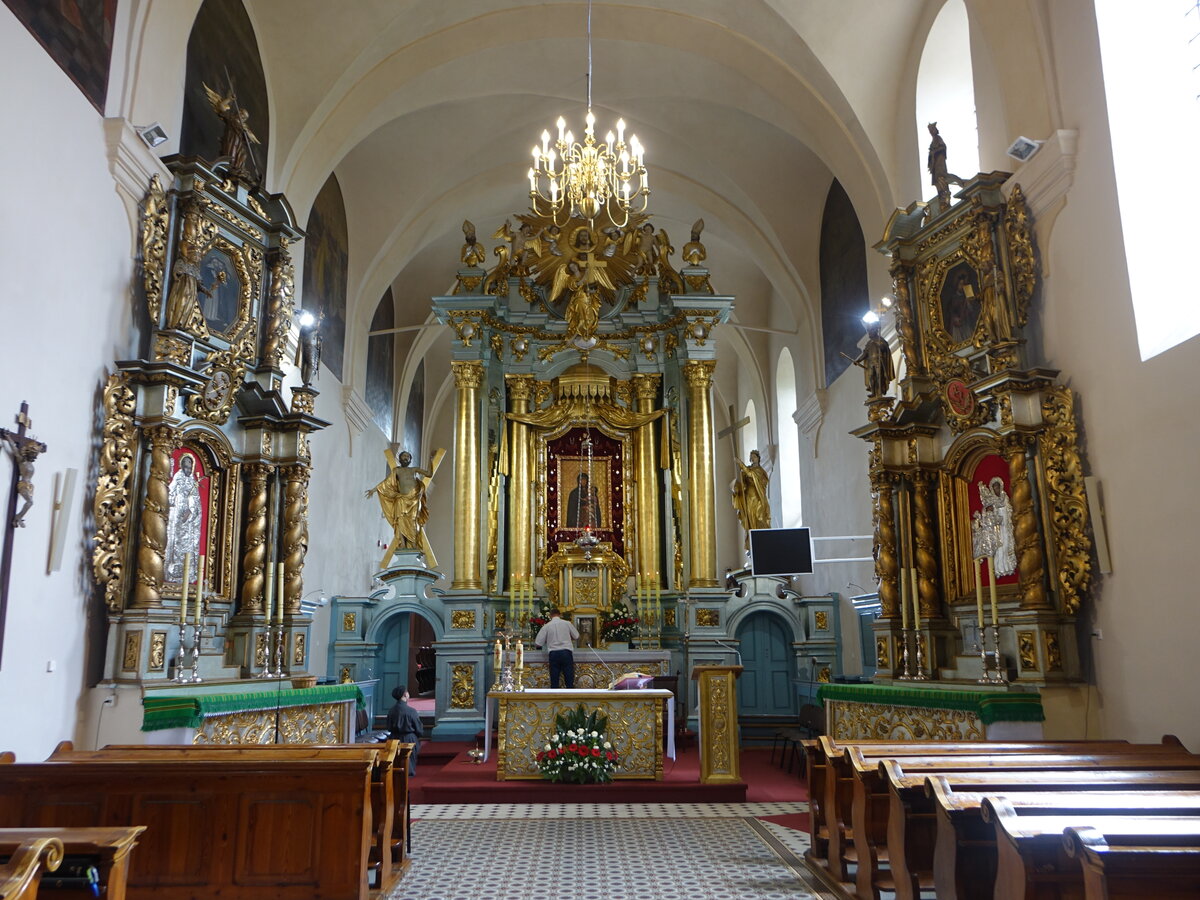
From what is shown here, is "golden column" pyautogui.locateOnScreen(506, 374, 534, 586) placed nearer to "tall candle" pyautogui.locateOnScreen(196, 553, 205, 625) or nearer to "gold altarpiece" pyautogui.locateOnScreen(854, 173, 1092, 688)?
"gold altarpiece" pyautogui.locateOnScreen(854, 173, 1092, 688)

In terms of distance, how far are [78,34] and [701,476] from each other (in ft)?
33.2

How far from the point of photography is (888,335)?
12.4 meters

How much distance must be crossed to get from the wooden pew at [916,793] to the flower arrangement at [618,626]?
880 cm

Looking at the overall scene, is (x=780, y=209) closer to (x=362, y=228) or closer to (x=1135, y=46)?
(x=362, y=228)

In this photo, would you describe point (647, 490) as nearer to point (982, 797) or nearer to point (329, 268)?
point (329, 268)

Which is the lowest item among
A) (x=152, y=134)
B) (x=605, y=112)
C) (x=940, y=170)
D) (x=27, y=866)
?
(x=27, y=866)

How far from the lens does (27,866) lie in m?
2.87

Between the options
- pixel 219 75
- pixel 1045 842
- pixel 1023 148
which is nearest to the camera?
pixel 1045 842

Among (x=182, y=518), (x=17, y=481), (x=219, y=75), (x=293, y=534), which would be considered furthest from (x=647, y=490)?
(x=17, y=481)

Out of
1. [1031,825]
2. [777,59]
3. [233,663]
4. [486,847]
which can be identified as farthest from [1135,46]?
[233,663]

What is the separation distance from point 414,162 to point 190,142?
20.5 ft

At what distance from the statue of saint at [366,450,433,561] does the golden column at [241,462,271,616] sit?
594cm

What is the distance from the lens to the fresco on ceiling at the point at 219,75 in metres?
9.55

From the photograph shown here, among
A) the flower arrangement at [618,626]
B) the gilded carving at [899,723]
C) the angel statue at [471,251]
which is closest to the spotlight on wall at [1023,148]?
the gilded carving at [899,723]
